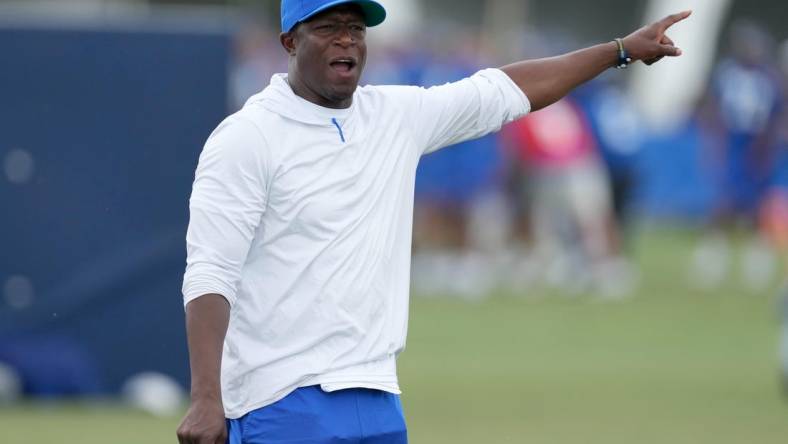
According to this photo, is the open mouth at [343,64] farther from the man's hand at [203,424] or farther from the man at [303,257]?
the man's hand at [203,424]

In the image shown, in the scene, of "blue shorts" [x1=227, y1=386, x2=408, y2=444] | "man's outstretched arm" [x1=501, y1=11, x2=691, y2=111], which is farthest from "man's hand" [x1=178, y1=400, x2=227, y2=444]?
"man's outstretched arm" [x1=501, y1=11, x2=691, y2=111]

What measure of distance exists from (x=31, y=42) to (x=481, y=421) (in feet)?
12.3

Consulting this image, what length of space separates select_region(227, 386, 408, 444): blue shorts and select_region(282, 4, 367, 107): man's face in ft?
2.76

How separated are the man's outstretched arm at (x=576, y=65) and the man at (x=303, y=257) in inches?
27.5

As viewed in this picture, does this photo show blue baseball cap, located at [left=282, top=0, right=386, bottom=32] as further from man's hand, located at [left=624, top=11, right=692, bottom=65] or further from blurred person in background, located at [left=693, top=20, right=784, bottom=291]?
blurred person in background, located at [left=693, top=20, right=784, bottom=291]

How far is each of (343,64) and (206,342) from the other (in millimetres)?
914

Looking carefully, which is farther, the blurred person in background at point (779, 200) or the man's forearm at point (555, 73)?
the blurred person in background at point (779, 200)

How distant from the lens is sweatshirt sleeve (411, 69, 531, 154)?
5.60 metres

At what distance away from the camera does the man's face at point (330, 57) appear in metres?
5.20

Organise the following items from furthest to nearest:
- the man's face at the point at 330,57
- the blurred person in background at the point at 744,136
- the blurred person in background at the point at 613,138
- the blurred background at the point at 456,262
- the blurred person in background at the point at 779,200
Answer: the blurred person in background at the point at 613,138, the blurred person in background at the point at 744,136, the blurred person in background at the point at 779,200, the blurred background at the point at 456,262, the man's face at the point at 330,57

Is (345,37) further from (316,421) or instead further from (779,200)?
(779,200)

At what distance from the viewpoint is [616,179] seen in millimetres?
22406

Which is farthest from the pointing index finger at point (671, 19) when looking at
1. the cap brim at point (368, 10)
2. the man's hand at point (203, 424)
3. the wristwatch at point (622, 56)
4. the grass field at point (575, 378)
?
the grass field at point (575, 378)

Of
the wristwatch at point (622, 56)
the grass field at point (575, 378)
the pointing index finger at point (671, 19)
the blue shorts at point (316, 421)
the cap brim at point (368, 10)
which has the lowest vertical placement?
the grass field at point (575, 378)
